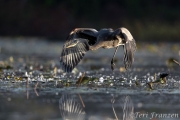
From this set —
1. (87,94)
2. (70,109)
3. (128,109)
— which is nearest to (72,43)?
(87,94)

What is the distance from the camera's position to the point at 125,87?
1039 cm

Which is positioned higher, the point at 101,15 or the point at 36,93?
the point at 101,15

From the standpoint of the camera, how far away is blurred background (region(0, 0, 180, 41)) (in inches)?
1164

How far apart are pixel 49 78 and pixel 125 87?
1981mm

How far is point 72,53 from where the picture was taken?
11.3m

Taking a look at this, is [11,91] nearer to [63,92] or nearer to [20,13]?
[63,92]

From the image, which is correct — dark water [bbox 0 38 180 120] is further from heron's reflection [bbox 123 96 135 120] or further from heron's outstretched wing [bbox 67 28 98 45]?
heron's outstretched wing [bbox 67 28 98 45]

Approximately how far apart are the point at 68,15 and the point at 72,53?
19478mm

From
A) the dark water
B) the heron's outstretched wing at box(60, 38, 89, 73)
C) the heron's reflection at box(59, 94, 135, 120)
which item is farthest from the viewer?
the heron's outstretched wing at box(60, 38, 89, 73)

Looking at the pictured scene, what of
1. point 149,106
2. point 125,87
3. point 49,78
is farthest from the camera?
point 49,78

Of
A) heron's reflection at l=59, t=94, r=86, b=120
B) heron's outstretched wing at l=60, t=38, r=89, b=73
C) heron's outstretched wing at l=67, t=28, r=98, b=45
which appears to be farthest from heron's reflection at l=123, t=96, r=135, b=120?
heron's outstretched wing at l=67, t=28, r=98, b=45

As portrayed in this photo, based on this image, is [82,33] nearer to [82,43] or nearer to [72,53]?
[82,43]

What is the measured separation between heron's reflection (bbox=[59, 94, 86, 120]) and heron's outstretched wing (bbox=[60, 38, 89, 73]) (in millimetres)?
1921

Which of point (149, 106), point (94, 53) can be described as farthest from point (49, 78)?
point (94, 53)
